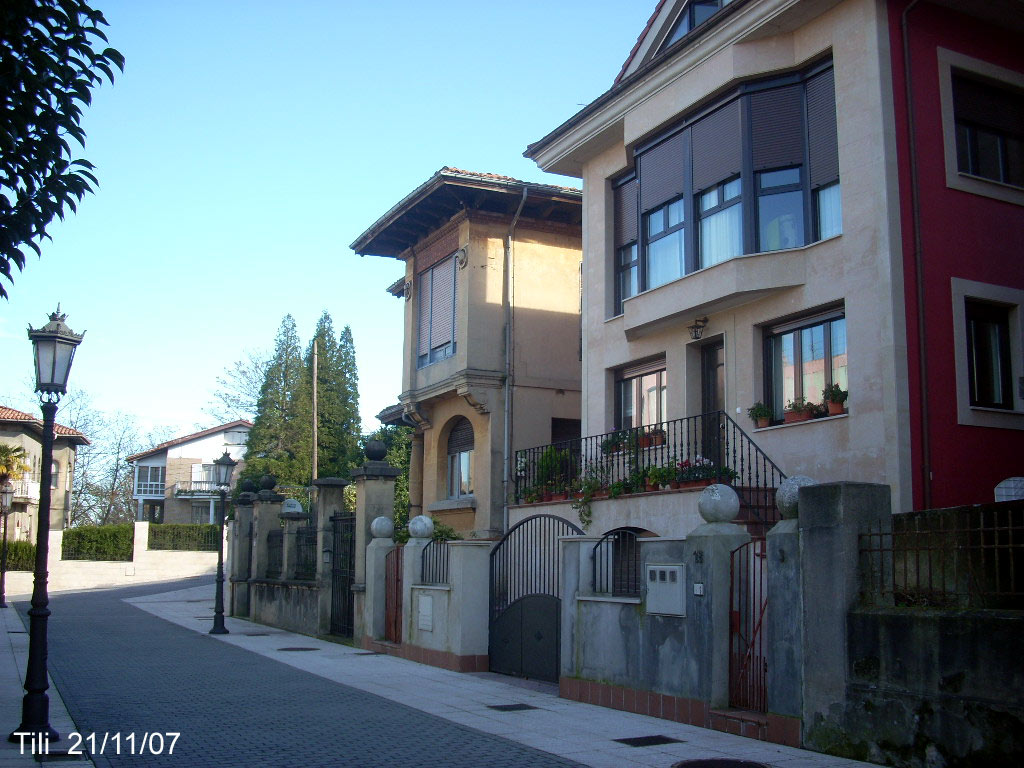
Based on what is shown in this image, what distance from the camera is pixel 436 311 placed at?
86.9 ft

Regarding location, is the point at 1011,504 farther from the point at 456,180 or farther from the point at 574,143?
the point at 456,180

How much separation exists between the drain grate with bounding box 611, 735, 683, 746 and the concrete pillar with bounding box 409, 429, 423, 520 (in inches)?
735

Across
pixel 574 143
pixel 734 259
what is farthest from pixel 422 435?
pixel 734 259

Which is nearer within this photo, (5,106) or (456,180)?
(5,106)

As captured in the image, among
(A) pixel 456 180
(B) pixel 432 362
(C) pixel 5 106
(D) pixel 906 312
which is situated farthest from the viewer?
(B) pixel 432 362

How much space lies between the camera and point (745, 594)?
9828mm

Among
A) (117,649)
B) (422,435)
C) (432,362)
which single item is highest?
(432,362)

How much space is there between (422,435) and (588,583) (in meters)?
16.2

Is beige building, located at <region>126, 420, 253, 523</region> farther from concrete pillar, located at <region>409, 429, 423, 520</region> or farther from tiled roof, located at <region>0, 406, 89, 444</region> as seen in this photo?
concrete pillar, located at <region>409, 429, 423, 520</region>

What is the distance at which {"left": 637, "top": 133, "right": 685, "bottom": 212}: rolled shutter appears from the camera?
58.6 ft

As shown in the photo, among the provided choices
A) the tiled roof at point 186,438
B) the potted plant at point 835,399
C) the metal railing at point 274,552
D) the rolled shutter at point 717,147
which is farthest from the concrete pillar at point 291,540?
the tiled roof at point 186,438

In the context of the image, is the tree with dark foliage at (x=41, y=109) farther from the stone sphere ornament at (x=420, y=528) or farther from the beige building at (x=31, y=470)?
the beige building at (x=31, y=470)

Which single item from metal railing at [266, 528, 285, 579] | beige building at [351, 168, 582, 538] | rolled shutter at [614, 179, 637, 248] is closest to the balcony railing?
beige building at [351, 168, 582, 538]

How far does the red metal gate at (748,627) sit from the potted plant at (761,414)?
626cm
